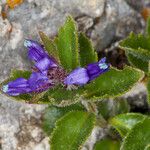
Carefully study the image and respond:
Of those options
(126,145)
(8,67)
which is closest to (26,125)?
(8,67)

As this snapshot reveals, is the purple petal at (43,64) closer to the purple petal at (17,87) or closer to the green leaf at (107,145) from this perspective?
the purple petal at (17,87)

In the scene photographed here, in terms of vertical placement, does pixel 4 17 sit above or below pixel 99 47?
above

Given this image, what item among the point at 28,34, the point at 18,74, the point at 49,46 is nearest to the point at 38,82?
the point at 49,46

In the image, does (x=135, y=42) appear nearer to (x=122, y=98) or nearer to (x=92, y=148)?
(x=122, y=98)

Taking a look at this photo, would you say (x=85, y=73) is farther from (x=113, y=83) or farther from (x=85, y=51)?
(x=85, y=51)

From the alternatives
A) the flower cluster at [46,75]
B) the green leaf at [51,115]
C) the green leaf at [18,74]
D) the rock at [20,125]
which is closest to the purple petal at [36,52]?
the flower cluster at [46,75]

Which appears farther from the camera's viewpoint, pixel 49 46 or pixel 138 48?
pixel 138 48

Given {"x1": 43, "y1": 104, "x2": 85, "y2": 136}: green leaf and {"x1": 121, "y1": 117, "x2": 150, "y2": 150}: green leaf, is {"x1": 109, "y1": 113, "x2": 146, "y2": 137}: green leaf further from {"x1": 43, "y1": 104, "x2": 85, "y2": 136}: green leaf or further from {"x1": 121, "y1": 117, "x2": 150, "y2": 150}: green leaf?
{"x1": 43, "y1": 104, "x2": 85, "y2": 136}: green leaf
